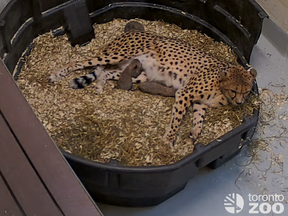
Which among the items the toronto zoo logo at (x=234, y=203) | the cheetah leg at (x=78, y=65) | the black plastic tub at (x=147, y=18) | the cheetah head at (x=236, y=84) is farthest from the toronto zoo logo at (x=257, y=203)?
the cheetah leg at (x=78, y=65)

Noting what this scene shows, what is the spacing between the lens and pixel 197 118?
7.45 ft

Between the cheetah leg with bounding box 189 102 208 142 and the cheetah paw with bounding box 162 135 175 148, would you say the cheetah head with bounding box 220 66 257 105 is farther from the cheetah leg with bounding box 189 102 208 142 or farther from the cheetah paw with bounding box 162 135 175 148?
the cheetah paw with bounding box 162 135 175 148

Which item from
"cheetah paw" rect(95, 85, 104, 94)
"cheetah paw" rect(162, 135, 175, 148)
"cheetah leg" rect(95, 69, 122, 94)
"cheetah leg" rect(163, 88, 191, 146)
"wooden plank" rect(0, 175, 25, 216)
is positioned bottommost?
"cheetah paw" rect(95, 85, 104, 94)

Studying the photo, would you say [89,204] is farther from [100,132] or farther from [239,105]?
[239,105]

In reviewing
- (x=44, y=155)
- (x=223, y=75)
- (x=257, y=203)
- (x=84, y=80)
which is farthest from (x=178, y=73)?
(x=44, y=155)

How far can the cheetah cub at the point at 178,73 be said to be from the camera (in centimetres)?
222

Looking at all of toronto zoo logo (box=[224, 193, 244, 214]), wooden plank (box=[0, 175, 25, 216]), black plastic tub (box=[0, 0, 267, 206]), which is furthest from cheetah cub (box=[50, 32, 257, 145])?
wooden plank (box=[0, 175, 25, 216])

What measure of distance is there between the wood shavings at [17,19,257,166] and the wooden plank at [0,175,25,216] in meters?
0.69

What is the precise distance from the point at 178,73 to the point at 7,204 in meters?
1.23

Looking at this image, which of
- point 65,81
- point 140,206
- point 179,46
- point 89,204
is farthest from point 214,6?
point 89,204

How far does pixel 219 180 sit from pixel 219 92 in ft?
1.39

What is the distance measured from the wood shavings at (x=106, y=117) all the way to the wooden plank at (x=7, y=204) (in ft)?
2.27

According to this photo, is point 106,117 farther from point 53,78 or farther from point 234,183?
point 234,183

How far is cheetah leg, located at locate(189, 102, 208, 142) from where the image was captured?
87.3 inches
